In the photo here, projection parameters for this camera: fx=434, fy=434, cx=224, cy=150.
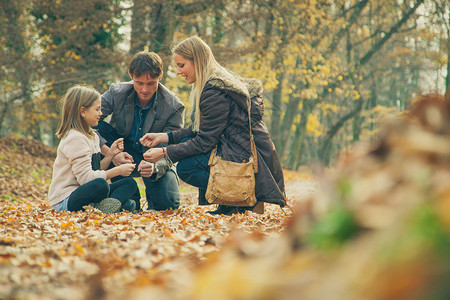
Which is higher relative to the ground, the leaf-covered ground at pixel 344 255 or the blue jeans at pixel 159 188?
the leaf-covered ground at pixel 344 255

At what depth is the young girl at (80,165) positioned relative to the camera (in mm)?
4406

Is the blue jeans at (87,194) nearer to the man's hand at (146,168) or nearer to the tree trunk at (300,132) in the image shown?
the man's hand at (146,168)

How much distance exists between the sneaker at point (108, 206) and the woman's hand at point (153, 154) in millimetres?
587

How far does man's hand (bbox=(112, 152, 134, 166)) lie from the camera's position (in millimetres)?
4922

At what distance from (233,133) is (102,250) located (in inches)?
91.5

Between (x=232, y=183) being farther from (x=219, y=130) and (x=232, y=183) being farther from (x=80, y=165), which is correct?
(x=80, y=165)

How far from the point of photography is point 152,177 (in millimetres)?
4934

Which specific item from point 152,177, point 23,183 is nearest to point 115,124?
point 152,177

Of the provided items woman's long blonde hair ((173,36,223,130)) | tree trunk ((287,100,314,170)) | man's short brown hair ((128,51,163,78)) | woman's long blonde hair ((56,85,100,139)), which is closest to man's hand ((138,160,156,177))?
woman's long blonde hair ((56,85,100,139))

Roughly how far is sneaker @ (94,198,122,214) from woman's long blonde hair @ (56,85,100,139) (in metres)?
0.75

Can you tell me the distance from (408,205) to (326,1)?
14381 millimetres

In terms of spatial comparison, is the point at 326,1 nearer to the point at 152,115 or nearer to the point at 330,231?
the point at 152,115

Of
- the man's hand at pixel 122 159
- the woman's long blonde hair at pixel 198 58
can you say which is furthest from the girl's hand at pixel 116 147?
the woman's long blonde hair at pixel 198 58

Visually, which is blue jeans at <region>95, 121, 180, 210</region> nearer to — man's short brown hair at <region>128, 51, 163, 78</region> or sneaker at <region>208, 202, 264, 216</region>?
sneaker at <region>208, 202, 264, 216</region>
